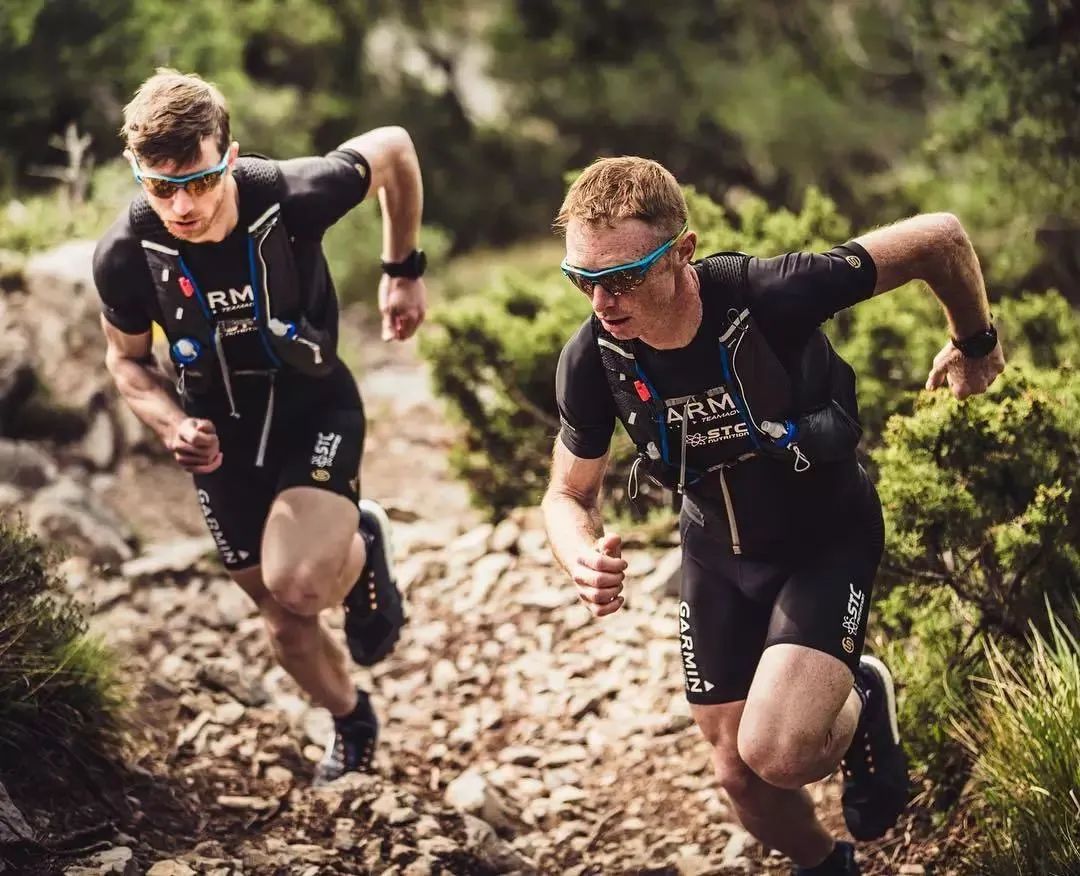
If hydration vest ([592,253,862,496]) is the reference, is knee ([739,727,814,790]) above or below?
below

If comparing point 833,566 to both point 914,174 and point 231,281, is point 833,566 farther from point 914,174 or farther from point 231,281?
point 914,174

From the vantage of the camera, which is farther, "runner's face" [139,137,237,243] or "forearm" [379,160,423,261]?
"forearm" [379,160,423,261]

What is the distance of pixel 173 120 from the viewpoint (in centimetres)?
487

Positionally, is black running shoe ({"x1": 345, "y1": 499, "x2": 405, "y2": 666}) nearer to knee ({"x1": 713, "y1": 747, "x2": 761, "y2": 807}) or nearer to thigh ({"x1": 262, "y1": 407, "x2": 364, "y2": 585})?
thigh ({"x1": 262, "y1": 407, "x2": 364, "y2": 585})

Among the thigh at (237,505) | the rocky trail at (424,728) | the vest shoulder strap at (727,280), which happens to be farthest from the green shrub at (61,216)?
the vest shoulder strap at (727,280)

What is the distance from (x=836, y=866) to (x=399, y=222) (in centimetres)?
300

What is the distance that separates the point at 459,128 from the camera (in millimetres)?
19438

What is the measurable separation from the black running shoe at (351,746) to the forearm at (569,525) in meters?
1.84

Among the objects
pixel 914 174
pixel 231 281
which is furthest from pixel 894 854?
pixel 914 174

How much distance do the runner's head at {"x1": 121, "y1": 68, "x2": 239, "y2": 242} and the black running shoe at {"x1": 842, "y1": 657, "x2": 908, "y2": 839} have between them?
2759mm

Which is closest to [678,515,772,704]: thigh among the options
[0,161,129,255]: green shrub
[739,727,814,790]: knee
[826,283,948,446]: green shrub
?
[739,727,814,790]: knee

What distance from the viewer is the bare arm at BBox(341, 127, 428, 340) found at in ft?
18.9

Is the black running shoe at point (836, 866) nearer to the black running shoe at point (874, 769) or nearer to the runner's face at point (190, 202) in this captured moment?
the black running shoe at point (874, 769)

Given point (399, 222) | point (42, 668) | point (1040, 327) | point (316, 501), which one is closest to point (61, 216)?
point (399, 222)
